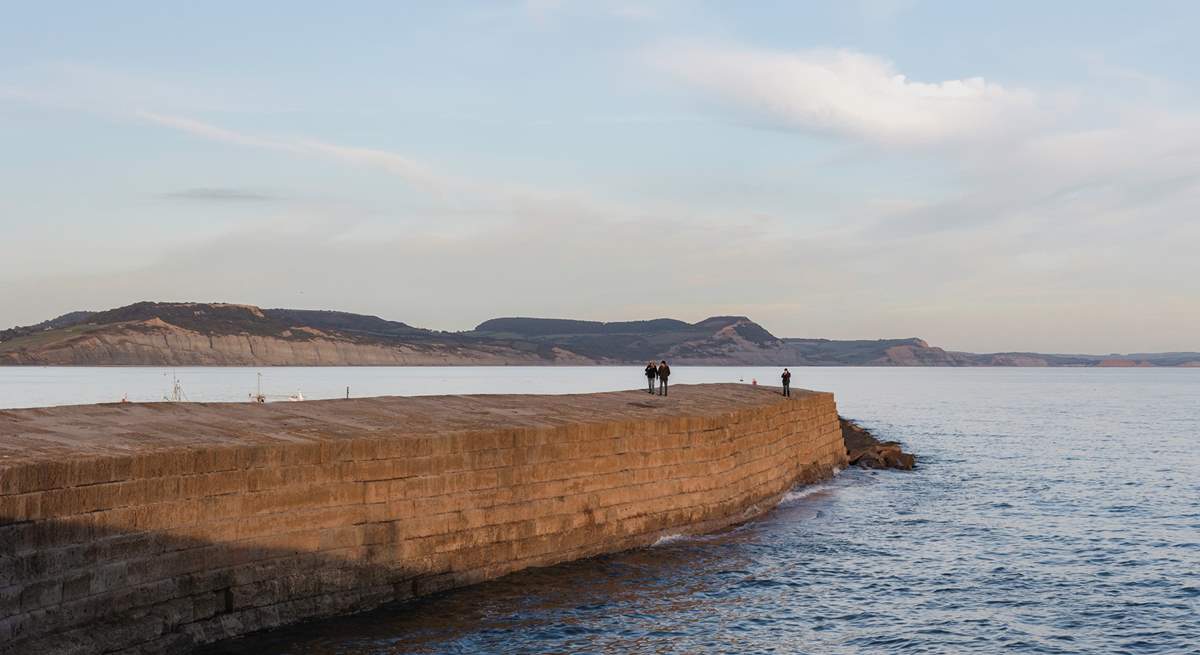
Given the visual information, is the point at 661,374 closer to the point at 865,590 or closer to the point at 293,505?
the point at 865,590

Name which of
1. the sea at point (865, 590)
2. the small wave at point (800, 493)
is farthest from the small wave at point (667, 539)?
the small wave at point (800, 493)

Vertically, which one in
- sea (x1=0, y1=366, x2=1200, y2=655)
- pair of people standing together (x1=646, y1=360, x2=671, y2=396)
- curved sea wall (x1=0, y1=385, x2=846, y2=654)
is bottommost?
sea (x1=0, y1=366, x2=1200, y2=655)

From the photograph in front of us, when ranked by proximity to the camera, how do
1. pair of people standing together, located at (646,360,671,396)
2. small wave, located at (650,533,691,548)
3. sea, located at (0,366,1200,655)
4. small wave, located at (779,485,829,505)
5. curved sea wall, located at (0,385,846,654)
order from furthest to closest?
pair of people standing together, located at (646,360,671,396), small wave, located at (779,485,829,505), small wave, located at (650,533,691,548), sea, located at (0,366,1200,655), curved sea wall, located at (0,385,846,654)

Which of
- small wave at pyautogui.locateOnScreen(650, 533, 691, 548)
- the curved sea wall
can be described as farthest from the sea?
the curved sea wall

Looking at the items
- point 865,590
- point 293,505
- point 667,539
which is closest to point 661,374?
point 667,539

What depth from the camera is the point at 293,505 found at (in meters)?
14.9

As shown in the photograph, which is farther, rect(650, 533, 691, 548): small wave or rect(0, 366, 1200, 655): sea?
rect(650, 533, 691, 548): small wave

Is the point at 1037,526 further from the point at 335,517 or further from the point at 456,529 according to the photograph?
the point at 335,517

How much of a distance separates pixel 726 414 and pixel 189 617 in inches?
672

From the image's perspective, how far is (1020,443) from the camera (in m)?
59.3

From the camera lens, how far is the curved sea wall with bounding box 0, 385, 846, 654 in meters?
11.8

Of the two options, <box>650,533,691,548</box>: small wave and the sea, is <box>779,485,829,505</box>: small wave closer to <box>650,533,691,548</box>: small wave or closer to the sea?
the sea

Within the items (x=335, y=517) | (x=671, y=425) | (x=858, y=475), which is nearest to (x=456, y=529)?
(x=335, y=517)

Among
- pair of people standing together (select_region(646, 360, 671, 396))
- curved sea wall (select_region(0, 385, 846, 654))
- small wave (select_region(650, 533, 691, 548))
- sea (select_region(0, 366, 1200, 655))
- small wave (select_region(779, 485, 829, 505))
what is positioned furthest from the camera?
pair of people standing together (select_region(646, 360, 671, 396))
